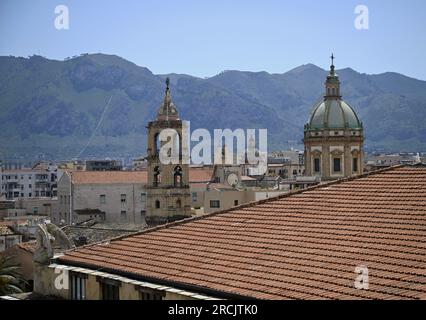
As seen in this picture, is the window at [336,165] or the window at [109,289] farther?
the window at [336,165]

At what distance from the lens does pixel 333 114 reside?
83.9 metres

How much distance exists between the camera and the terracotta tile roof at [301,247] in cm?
1566

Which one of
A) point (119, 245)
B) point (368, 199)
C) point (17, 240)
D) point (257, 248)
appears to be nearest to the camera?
point (257, 248)

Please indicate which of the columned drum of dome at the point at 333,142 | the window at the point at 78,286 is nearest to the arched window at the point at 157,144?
the columned drum of dome at the point at 333,142

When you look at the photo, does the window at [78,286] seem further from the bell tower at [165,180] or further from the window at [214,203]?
the window at [214,203]

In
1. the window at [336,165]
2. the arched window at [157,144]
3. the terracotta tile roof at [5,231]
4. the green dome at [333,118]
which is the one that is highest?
the green dome at [333,118]

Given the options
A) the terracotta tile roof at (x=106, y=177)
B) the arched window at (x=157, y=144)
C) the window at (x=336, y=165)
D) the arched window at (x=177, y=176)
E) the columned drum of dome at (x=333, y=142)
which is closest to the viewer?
the arched window at (x=157, y=144)

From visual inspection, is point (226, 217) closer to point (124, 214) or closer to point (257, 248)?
point (257, 248)

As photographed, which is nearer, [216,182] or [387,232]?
[387,232]

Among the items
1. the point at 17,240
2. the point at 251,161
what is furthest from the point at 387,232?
the point at 251,161

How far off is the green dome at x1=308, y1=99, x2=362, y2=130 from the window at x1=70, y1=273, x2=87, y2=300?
209 feet

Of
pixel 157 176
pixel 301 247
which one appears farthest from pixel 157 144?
pixel 301 247

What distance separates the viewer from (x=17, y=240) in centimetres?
6062
